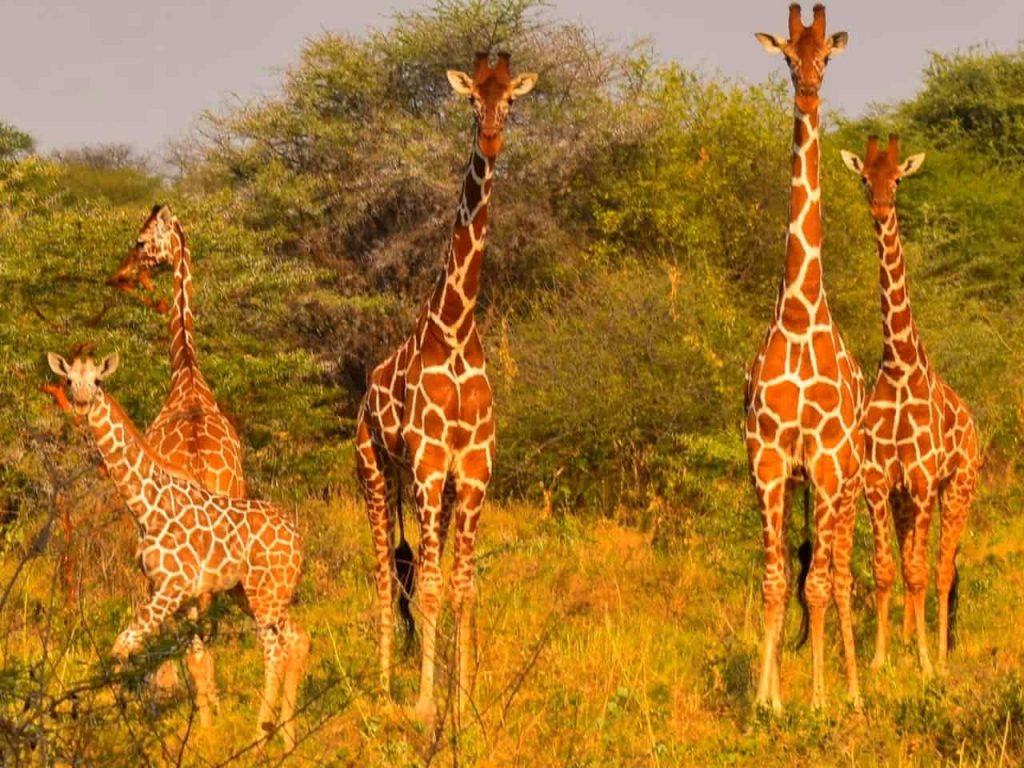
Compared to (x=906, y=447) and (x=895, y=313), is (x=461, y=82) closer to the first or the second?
(x=895, y=313)

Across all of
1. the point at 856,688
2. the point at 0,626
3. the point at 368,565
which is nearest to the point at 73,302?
the point at 368,565

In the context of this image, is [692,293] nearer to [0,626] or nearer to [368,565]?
[368,565]

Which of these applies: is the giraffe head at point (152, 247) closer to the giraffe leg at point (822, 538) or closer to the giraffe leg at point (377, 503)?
the giraffe leg at point (377, 503)

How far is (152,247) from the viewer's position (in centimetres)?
1045

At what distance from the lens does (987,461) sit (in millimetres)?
15641

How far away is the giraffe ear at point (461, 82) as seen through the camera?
793 cm

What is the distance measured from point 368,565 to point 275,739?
4274 millimetres

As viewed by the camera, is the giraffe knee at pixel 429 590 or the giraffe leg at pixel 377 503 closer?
the giraffe knee at pixel 429 590

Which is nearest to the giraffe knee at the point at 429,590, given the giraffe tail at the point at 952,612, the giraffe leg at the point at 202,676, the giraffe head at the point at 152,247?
the giraffe leg at the point at 202,676

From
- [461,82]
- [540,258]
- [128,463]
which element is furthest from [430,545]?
[540,258]

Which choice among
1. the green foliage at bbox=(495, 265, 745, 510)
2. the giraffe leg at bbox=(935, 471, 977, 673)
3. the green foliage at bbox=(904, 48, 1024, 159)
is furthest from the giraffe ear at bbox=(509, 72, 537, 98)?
the green foliage at bbox=(904, 48, 1024, 159)

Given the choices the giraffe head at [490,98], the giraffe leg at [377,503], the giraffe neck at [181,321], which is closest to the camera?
the giraffe head at [490,98]

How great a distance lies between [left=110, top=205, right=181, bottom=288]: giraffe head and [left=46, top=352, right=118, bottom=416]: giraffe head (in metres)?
2.83

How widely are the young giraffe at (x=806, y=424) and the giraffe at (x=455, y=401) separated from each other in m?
1.42
